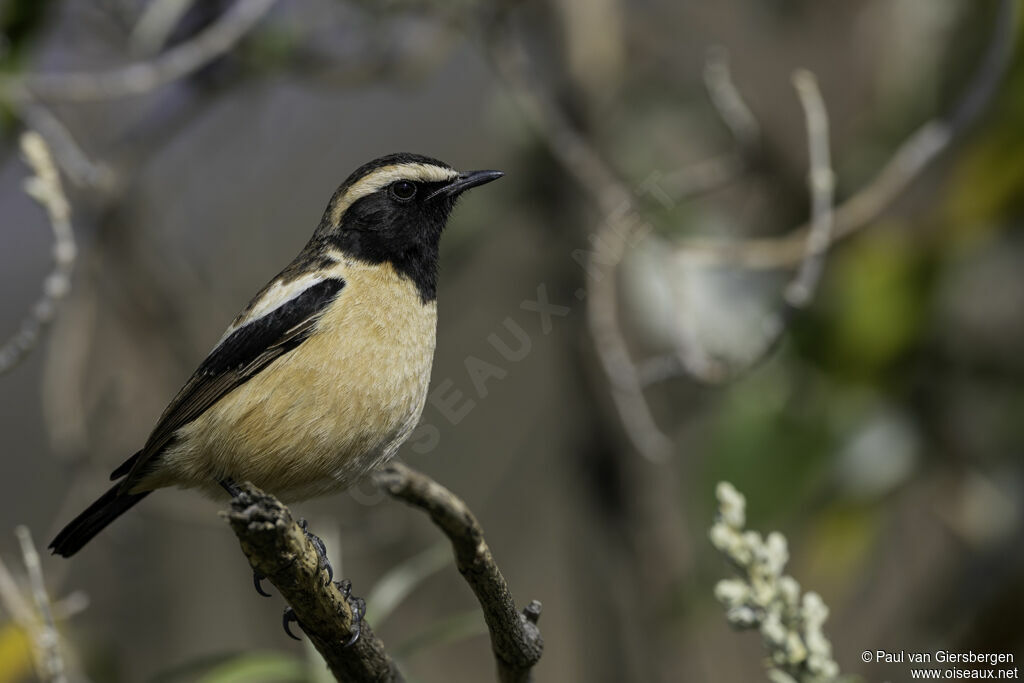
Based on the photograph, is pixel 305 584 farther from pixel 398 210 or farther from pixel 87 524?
pixel 398 210

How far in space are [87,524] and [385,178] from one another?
154 cm

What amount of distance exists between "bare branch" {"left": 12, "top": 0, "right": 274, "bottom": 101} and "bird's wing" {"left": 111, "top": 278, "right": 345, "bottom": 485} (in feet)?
4.47

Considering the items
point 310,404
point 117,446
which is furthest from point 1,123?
point 310,404

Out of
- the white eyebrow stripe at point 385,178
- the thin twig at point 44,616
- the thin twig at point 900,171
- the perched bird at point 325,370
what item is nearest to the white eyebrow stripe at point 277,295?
the perched bird at point 325,370

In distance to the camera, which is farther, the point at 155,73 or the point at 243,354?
the point at 155,73

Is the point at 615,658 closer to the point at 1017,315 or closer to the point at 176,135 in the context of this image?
the point at 1017,315

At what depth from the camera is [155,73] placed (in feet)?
15.2

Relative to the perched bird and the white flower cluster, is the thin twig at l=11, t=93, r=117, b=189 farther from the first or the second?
the white flower cluster

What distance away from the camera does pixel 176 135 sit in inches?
241

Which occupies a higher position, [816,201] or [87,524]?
[87,524]

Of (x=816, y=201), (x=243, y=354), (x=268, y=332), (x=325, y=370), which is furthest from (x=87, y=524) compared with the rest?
(x=816, y=201)

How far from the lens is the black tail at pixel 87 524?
365cm

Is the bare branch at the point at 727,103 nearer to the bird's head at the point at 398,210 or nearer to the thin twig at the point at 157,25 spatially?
the bird's head at the point at 398,210

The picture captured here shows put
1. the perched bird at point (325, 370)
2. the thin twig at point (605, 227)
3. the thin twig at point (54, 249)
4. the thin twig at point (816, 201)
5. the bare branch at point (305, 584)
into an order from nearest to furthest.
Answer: the bare branch at point (305, 584) < the thin twig at point (54, 249) < the perched bird at point (325, 370) < the thin twig at point (816, 201) < the thin twig at point (605, 227)
